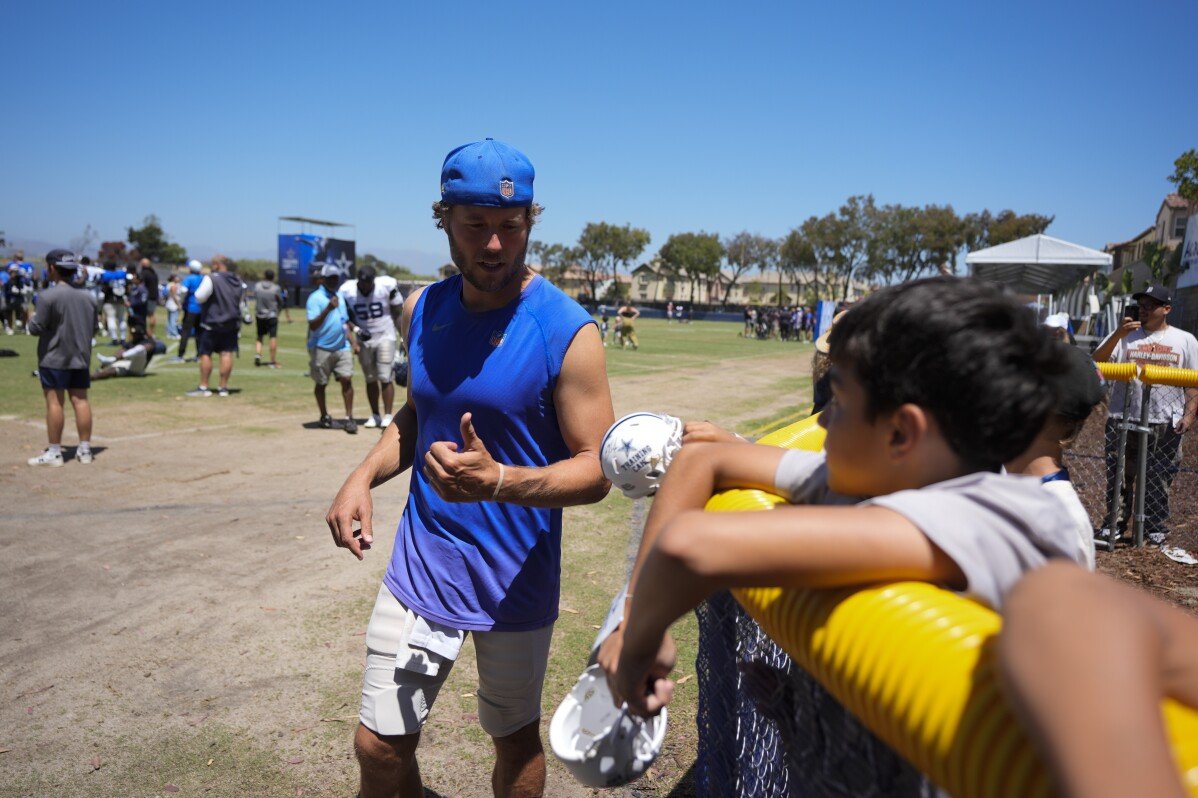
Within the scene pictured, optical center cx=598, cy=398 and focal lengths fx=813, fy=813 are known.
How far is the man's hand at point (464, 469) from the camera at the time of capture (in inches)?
85.8

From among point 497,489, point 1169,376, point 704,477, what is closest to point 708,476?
point 704,477

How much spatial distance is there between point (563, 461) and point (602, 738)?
3.77 ft

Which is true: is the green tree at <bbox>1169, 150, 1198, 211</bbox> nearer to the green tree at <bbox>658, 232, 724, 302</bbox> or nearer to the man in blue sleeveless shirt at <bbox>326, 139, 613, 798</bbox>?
the man in blue sleeveless shirt at <bbox>326, 139, 613, 798</bbox>

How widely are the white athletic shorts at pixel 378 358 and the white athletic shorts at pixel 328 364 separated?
0.67 ft

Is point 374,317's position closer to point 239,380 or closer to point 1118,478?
point 239,380

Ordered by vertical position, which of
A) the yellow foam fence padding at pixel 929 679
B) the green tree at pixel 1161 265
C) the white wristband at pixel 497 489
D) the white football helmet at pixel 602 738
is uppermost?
the green tree at pixel 1161 265

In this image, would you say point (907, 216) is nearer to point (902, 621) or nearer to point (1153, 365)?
point (1153, 365)

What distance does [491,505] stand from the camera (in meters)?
2.55

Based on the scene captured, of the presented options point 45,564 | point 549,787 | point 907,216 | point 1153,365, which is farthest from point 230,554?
point 907,216

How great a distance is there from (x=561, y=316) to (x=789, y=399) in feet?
44.2

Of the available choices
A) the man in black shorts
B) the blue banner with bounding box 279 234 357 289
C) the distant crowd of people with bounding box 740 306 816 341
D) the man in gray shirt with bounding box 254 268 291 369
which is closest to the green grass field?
the man in black shorts

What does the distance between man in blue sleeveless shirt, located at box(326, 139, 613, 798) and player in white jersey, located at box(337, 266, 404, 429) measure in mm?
7365

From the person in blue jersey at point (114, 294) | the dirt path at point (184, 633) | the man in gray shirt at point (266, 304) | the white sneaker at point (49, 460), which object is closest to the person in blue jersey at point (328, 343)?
the dirt path at point (184, 633)

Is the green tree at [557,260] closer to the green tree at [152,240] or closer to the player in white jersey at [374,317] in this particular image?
the green tree at [152,240]
